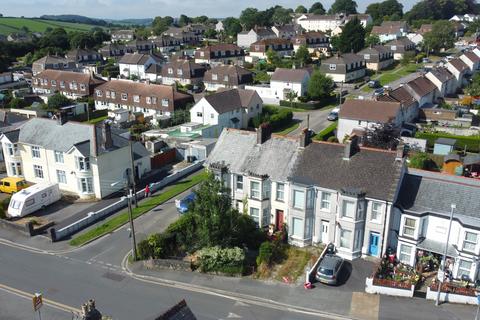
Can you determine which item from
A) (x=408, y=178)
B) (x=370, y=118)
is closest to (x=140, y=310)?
(x=408, y=178)

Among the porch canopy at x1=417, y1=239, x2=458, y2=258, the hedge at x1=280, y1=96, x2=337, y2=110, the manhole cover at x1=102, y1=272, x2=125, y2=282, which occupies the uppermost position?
the hedge at x1=280, y1=96, x2=337, y2=110

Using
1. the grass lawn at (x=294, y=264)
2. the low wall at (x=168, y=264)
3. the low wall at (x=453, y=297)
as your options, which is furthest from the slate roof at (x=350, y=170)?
the low wall at (x=168, y=264)

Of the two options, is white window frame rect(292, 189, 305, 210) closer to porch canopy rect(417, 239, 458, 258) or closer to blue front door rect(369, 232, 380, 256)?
blue front door rect(369, 232, 380, 256)

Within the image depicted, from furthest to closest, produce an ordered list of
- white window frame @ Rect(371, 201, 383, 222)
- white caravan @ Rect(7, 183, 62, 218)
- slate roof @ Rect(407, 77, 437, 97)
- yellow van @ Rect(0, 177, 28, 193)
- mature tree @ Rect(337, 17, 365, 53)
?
mature tree @ Rect(337, 17, 365, 53) → slate roof @ Rect(407, 77, 437, 97) → yellow van @ Rect(0, 177, 28, 193) → white caravan @ Rect(7, 183, 62, 218) → white window frame @ Rect(371, 201, 383, 222)

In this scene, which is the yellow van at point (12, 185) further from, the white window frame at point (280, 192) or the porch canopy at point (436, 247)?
the porch canopy at point (436, 247)

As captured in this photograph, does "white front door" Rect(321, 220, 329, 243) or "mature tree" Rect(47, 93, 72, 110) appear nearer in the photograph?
"white front door" Rect(321, 220, 329, 243)

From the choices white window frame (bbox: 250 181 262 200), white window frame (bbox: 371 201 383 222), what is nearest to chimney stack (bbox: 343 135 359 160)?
white window frame (bbox: 371 201 383 222)
